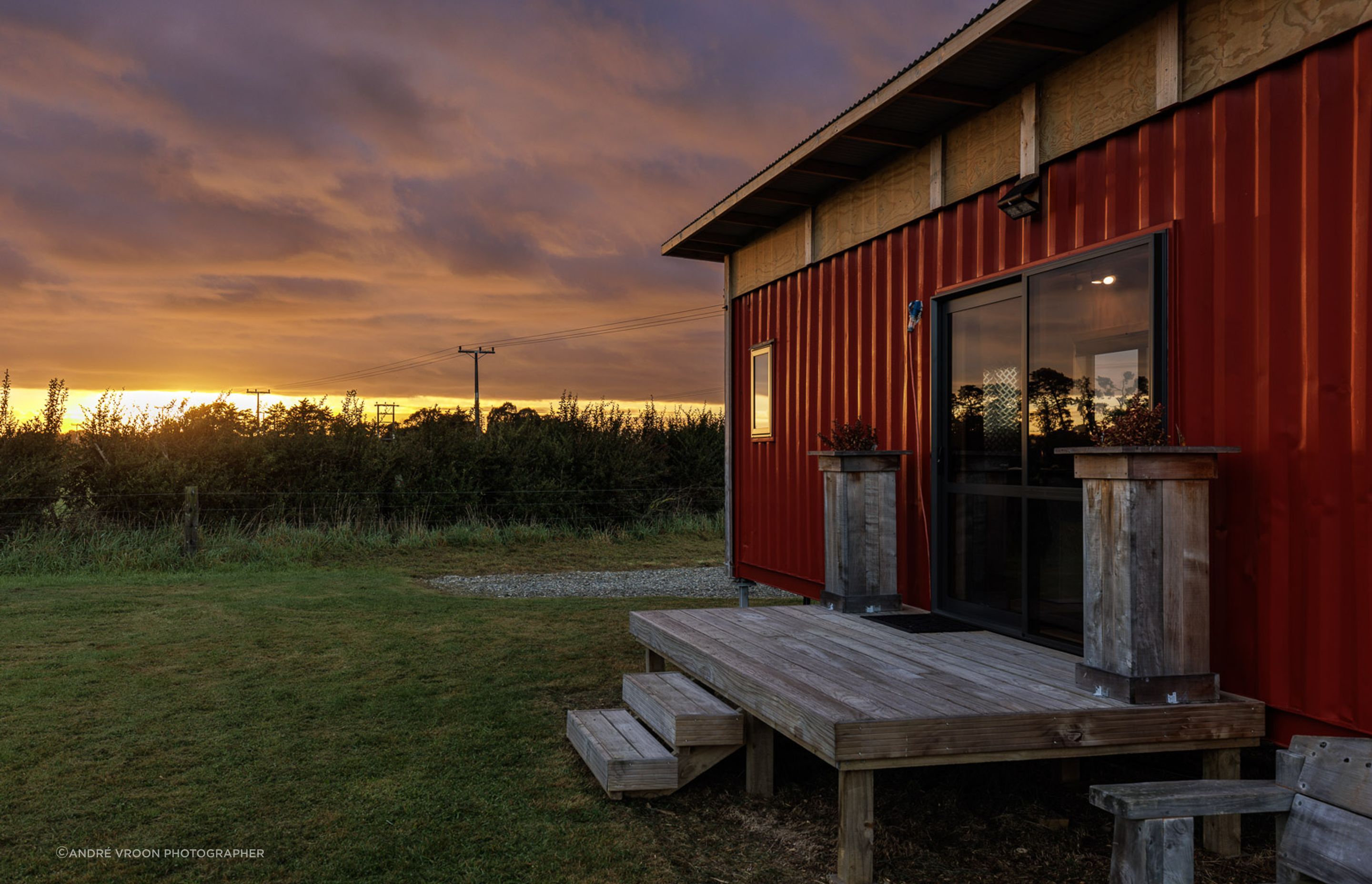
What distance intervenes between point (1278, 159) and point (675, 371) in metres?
19.3

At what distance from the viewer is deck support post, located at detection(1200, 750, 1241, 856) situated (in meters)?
3.13

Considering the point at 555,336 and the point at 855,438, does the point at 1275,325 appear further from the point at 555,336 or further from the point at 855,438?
the point at 555,336

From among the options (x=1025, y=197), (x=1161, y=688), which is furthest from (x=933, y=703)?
(x=1025, y=197)

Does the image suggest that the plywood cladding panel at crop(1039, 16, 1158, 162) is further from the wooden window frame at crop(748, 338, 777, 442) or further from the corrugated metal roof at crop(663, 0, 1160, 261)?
the wooden window frame at crop(748, 338, 777, 442)

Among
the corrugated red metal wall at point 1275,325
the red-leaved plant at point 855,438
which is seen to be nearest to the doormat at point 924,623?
the red-leaved plant at point 855,438

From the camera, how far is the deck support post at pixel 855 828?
2.85 meters

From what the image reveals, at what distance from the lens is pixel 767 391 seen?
805cm

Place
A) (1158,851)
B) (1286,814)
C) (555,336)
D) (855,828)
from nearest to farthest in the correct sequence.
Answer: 1. (1158,851)
2. (1286,814)
3. (855,828)
4. (555,336)

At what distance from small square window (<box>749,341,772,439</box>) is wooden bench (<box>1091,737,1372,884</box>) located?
5.78 meters

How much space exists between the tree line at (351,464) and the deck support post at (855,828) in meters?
12.5

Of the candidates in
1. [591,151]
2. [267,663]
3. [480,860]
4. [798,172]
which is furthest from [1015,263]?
[591,151]

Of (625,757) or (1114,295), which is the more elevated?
(1114,295)

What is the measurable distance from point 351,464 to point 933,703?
13.5 metres

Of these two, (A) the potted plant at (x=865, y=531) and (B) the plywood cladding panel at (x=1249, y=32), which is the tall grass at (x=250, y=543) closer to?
(A) the potted plant at (x=865, y=531)
